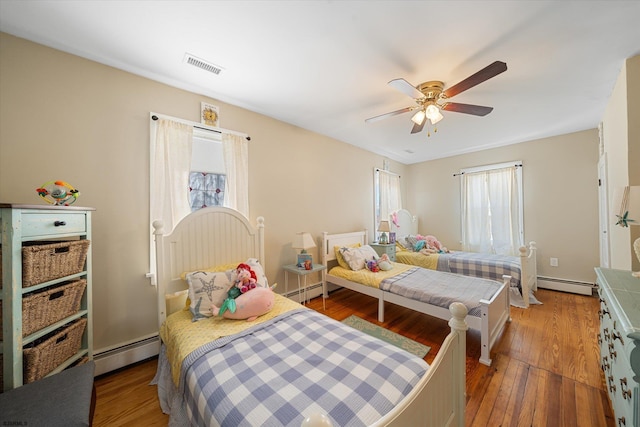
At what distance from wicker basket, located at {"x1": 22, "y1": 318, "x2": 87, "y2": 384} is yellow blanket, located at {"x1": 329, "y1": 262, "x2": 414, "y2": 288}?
2496 mm

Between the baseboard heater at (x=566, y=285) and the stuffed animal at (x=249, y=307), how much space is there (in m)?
4.52

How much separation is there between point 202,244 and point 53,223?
3.16 feet

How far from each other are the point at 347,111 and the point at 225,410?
281 centimetres

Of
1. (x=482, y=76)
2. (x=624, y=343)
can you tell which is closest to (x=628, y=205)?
(x=624, y=343)

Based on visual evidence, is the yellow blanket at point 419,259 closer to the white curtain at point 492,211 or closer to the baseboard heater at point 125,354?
the white curtain at point 492,211

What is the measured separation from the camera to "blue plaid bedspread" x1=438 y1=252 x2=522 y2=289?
301 centimetres

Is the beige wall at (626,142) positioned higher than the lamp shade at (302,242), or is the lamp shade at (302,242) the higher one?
the beige wall at (626,142)

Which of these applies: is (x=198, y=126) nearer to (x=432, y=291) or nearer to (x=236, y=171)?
(x=236, y=171)

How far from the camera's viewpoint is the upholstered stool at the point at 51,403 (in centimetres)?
89

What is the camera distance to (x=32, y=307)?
1.17m

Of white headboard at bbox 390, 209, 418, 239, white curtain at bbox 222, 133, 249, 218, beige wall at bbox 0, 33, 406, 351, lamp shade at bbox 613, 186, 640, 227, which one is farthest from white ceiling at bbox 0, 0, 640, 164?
white headboard at bbox 390, 209, 418, 239

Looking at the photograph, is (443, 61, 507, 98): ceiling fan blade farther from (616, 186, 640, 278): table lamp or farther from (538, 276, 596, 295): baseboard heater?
(538, 276, 596, 295): baseboard heater

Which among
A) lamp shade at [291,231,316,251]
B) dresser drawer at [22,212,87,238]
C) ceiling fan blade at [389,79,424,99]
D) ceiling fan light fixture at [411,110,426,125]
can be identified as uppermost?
ceiling fan blade at [389,79,424,99]

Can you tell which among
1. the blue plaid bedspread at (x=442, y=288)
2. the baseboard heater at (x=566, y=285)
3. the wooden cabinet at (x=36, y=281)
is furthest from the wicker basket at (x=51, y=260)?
the baseboard heater at (x=566, y=285)
